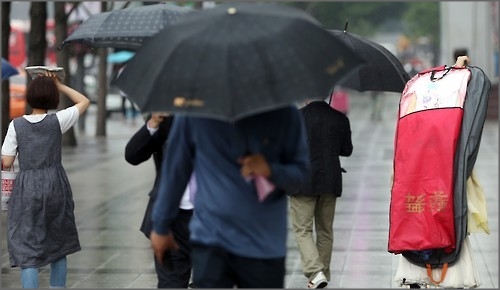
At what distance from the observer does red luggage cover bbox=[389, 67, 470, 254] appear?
7.54 metres

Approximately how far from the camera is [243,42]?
5.04 metres

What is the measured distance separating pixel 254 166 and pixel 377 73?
12.5 feet

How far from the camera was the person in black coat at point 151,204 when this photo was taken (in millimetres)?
6770

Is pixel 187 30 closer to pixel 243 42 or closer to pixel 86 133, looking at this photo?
pixel 243 42

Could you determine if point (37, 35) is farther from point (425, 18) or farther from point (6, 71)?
point (425, 18)

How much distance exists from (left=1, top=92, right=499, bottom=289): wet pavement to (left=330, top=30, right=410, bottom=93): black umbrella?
1595 millimetres

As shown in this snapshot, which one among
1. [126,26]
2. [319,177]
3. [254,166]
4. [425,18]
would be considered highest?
[126,26]

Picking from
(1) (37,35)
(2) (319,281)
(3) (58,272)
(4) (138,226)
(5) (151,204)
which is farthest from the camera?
(1) (37,35)

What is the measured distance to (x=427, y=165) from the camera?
759 centimetres

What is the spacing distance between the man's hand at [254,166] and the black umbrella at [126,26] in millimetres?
3378

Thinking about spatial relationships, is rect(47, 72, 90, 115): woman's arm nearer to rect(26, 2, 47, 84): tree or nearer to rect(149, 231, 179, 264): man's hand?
rect(149, 231, 179, 264): man's hand

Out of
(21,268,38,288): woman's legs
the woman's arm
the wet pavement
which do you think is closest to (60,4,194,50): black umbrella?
the woman's arm

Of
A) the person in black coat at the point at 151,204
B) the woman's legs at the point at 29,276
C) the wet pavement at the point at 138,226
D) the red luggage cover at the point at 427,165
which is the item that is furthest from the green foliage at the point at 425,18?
the person in black coat at the point at 151,204

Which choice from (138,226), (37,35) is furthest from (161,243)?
(37,35)
